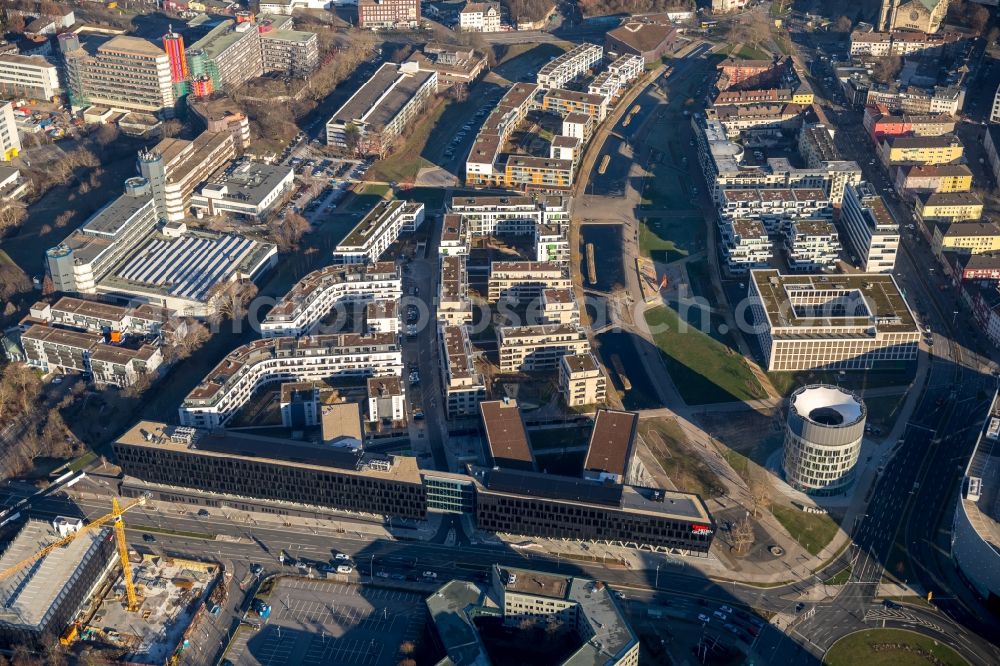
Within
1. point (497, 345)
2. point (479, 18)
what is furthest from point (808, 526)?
point (479, 18)

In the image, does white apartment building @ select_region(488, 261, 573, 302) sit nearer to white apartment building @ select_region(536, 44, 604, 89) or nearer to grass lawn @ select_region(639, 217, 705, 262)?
grass lawn @ select_region(639, 217, 705, 262)

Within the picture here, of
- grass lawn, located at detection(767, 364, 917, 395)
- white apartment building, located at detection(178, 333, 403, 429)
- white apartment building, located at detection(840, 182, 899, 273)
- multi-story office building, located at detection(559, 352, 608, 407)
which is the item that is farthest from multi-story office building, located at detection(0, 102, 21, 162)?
white apartment building, located at detection(840, 182, 899, 273)

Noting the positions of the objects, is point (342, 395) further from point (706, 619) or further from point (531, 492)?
point (706, 619)

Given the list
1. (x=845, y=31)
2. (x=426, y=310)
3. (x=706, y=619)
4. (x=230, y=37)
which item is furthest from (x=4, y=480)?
(x=845, y=31)

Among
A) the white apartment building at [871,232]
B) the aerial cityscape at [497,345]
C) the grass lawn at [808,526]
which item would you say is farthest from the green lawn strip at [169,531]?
the white apartment building at [871,232]

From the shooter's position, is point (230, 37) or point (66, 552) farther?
point (230, 37)

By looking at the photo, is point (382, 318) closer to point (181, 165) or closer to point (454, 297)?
point (454, 297)
